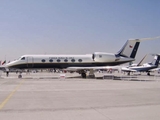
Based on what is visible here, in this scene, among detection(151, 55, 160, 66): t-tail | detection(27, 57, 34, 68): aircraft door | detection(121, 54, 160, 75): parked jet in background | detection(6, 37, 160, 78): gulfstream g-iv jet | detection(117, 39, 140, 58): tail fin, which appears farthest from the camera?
detection(151, 55, 160, 66): t-tail

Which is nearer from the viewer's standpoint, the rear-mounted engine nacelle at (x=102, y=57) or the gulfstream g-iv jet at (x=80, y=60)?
the gulfstream g-iv jet at (x=80, y=60)

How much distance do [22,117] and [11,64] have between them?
85.4ft

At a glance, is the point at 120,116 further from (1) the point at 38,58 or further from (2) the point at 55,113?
(1) the point at 38,58

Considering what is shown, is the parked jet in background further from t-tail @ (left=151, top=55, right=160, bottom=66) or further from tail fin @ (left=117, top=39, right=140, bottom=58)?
tail fin @ (left=117, top=39, right=140, bottom=58)

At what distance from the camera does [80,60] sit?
32.9m

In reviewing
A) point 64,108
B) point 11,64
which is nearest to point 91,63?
point 11,64

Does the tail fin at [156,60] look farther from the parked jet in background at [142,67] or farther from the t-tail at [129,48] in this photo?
the t-tail at [129,48]

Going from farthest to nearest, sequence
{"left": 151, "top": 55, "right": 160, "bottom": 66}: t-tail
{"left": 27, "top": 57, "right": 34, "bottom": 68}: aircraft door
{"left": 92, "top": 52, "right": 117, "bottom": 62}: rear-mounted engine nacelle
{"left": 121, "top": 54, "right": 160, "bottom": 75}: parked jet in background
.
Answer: {"left": 151, "top": 55, "right": 160, "bottom": 66}: t-tail < {"left": 121, "top": 54, "right": 160, "bottom": 75}: parked jet in background < {"left": 92, "top": 52, "right": 117, "bottom": 62}: rear-mounted engine nacelle < {"left": 27, "top": 57, "right": 34, "bottom": 68}: aircraft door

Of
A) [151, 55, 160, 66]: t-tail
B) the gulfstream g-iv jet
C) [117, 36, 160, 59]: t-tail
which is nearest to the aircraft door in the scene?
the gulfstream g-iv jet

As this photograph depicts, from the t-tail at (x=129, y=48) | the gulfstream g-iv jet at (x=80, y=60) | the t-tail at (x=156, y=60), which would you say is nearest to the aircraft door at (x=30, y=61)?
the gulfstream g-iv jet at (x=80, y=60)

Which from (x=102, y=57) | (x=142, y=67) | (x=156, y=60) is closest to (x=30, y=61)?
(x=102, y=57)

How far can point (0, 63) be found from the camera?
139 ft

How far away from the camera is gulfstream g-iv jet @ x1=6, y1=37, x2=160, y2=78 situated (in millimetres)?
31469

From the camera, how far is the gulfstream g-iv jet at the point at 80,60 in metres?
31.5
